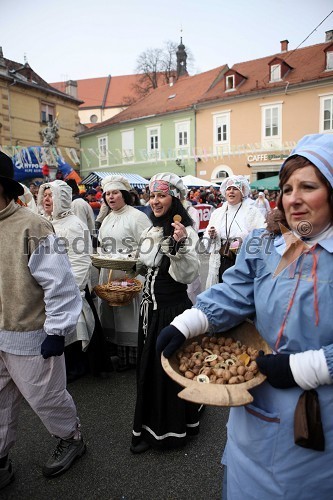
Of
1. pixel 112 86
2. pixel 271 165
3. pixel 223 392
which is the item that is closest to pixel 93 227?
pixel 223 392

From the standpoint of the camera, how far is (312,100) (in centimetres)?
2230

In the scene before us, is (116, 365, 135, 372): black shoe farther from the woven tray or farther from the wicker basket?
the woven tray

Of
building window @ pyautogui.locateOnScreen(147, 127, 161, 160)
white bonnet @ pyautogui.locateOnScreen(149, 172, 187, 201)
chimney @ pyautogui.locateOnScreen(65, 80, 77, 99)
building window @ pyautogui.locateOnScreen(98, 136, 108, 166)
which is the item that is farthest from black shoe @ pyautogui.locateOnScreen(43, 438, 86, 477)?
chimney @ pyautogui.locateOnScreen(65, 80, 77, 99)

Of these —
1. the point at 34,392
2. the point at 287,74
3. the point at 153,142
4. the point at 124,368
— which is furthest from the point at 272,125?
the point at 34,392

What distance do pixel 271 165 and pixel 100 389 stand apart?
22809 mm

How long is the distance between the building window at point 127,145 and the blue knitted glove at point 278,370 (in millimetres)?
30612

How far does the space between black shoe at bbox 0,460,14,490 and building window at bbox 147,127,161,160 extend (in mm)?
28007

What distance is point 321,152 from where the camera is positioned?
4.33ft

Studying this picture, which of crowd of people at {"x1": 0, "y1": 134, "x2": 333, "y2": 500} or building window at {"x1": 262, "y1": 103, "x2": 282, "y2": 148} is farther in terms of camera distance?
building window at {"x1": 262, "y1": 103, "x2": 282, "y2": 148}

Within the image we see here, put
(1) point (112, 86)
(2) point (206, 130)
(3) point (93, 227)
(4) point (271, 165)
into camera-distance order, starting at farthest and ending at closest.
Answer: (1) point (112, 86) < (2) point (206, 130) < (4) point (271, 165) < (3) point (93, 227)

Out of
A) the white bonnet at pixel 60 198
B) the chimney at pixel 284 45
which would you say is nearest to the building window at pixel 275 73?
the chimney at pixel 284 45

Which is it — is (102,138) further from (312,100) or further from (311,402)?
(311,402)

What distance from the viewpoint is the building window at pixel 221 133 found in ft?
84.0

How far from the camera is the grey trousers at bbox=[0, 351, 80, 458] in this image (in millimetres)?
2299
